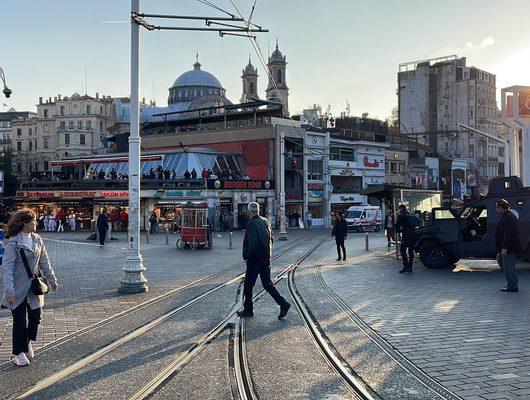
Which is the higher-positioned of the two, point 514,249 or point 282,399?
point 514,249

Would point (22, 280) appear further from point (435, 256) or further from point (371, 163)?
point (371, 163)

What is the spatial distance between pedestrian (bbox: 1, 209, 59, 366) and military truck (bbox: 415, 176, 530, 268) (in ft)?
42.7

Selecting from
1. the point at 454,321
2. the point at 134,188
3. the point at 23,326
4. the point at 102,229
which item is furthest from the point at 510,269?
the point at 102,229

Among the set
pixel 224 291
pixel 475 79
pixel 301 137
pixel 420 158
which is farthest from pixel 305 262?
pixel 475 79

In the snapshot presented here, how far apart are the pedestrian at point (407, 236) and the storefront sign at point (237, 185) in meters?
29.7

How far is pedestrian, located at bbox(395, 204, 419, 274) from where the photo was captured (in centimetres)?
1641

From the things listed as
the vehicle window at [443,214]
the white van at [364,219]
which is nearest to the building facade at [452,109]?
the white van at [364,219]

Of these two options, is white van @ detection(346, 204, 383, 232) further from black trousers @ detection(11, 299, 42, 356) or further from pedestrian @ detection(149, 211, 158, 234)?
black trousers @ detection(11, 299, 42, 356)

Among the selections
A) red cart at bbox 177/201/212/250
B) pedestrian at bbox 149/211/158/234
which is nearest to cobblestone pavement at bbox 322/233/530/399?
red cart at bbox 177/201/212/250

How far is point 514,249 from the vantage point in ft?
38.9

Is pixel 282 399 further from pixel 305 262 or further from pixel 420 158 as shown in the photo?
pixel 420 158

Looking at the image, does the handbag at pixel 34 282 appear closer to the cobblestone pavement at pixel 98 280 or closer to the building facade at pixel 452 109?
the cobblestone pavement at pixel 98 280

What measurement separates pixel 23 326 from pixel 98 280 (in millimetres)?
8077

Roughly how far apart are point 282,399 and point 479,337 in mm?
3663
